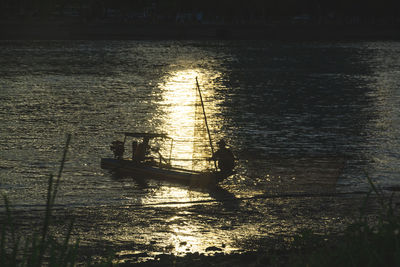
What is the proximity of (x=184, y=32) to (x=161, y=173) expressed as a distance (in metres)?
140

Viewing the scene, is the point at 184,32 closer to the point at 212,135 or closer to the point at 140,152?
the point at 212,135

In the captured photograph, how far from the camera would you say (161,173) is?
2838cm

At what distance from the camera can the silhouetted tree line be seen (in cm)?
17900

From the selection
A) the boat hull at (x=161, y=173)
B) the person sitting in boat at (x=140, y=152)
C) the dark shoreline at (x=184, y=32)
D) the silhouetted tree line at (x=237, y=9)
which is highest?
the silhouetted tree line at (x=237, y=9)

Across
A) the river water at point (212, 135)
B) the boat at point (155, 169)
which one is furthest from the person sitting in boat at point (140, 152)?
the river water at point (212, 135)

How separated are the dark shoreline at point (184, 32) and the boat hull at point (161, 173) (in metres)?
128

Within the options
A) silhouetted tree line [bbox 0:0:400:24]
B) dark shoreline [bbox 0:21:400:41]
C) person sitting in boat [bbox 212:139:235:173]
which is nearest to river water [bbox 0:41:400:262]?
person sitting in boat [bbox 212:139:235:173]

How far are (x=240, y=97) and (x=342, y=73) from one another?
31.7m

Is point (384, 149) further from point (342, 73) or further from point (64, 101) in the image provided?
point (342, 73)

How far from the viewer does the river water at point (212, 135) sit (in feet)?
71.2

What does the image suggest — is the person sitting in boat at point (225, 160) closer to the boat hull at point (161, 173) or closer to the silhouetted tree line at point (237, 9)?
the boat hull at point (161, 173)

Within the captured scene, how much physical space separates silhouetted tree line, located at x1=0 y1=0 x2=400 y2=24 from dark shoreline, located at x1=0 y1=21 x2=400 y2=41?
5.29 m

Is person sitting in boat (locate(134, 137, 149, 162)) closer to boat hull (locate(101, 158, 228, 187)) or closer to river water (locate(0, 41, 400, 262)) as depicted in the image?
boat hull (locate(101, 158, 228, 187))

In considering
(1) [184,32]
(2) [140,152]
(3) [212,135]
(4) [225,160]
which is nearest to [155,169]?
(2) [140,152]
